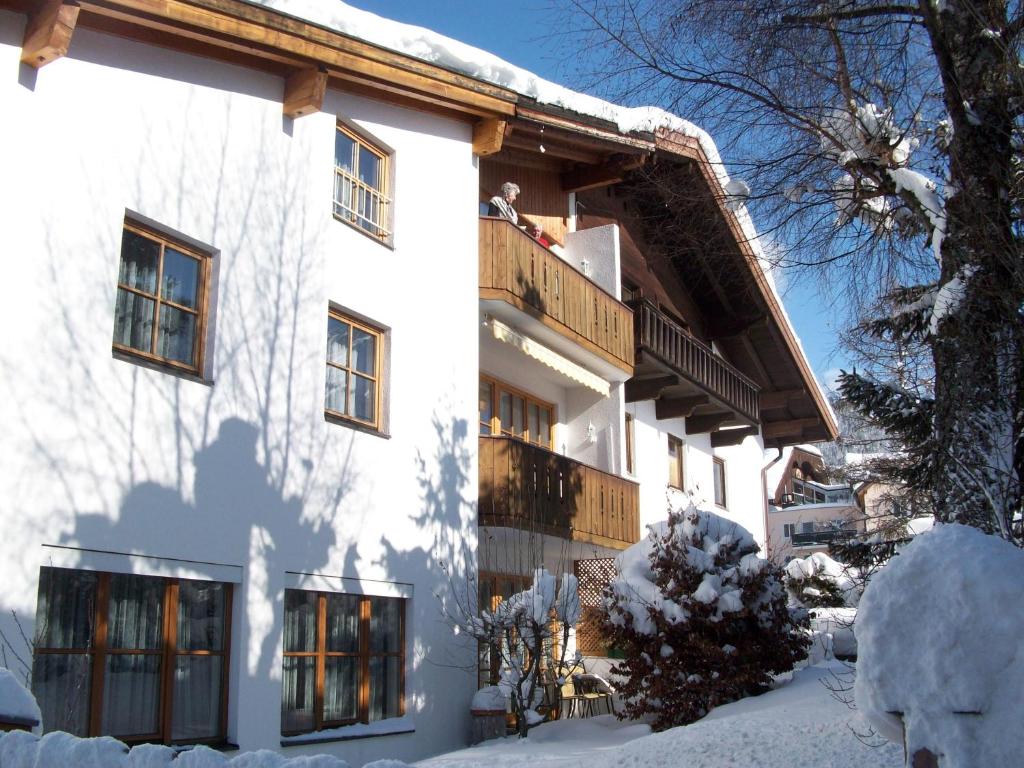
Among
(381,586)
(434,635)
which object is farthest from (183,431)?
(434,635)

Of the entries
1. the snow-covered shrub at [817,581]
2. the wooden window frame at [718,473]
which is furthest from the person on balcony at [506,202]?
the wooden window frame at [718,473]

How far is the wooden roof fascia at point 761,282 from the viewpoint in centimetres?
857

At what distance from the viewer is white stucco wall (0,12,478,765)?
869 cm

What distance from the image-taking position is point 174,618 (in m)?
9.60

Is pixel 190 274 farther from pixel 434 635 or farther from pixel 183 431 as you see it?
pixel 434 635

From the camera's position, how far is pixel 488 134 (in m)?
14.8

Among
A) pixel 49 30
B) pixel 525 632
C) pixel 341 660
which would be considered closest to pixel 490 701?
pixel 525 632

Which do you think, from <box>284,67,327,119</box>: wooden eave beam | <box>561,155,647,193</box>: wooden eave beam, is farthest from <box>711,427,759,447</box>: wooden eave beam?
<box>284,67,327,119</box>: wooden eave beam

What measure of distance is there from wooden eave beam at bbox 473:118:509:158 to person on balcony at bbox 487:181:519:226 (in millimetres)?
1104

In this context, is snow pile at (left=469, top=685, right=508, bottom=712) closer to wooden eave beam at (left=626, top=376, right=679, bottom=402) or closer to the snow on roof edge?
the snow on roof edge

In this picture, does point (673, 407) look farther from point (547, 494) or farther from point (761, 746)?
point (761, 746)

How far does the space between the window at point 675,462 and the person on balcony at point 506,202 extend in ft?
25.2

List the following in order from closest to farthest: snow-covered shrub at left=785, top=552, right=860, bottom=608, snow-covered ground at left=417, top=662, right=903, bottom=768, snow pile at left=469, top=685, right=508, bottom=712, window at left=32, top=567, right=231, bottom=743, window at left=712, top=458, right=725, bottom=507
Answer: snow-covered ground at left=417, top=662, right=903, bottom=768
window at left=32, top=567, right=231, bottom=743
snow pile at left=469, top=685, right=508, bottom=712
snow-covered shrub at left=785, top=552, right=860, bottom=608
window at left=712, top=458, right=725, bottom=507

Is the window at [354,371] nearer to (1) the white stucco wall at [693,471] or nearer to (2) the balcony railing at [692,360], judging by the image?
(1) the white stucco wall at [693,471]
